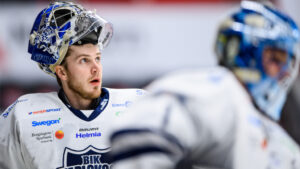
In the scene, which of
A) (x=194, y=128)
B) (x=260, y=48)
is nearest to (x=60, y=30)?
(x=260, y=48)

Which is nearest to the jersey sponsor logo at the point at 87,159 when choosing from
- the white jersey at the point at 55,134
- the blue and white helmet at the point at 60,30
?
the white jersey at the point at 55,134

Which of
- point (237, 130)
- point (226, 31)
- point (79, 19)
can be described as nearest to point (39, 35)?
point (79, 19)

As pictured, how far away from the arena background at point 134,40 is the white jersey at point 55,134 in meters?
3.53

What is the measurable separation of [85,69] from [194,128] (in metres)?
1.11

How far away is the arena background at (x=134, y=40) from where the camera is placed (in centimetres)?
607

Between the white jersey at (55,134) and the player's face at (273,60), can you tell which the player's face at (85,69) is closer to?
the white jersey at (55,134)

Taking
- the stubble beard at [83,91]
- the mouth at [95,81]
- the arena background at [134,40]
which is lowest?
the arena background at [134,40]

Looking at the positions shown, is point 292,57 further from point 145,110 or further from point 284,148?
point 145,110

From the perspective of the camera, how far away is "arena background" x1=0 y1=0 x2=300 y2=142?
239 inches

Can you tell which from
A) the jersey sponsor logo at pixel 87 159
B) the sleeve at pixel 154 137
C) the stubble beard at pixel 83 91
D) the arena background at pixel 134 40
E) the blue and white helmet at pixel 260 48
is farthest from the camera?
the arena background at pixel 134 40

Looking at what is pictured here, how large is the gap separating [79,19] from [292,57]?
1049 mm

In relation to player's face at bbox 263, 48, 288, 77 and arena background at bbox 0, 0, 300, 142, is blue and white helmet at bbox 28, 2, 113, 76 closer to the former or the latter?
player's face at bbox 263, 48, 288, 77

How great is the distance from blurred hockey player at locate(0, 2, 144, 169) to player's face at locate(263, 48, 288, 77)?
0.98 meters

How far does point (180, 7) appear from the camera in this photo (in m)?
6.31
